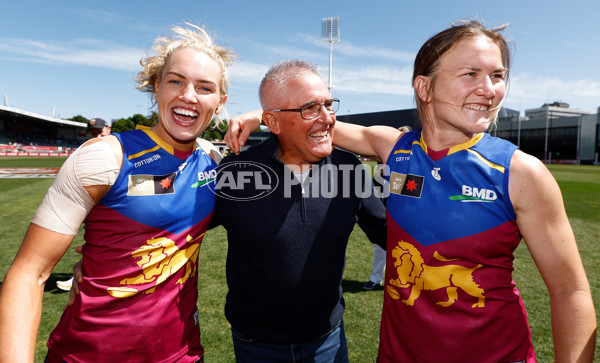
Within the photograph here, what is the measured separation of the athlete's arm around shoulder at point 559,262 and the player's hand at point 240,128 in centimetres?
155

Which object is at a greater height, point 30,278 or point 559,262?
point 559,262

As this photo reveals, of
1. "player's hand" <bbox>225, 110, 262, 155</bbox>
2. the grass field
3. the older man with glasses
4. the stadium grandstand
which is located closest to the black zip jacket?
the older man with glasses

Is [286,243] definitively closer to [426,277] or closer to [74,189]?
[426,277]

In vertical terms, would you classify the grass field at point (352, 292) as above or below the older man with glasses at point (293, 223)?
below

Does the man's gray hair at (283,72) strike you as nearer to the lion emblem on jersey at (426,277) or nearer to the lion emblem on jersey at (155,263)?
the lion emblem on jersey at (155,263)

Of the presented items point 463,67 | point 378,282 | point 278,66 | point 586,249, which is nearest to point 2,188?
Answer: point 378,282

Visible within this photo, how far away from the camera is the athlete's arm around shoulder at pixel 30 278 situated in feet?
4.78

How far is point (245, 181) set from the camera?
6.94ft

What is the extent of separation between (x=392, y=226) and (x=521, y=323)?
709 millimetres

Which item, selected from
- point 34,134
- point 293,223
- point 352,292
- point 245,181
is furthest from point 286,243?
point 34,134

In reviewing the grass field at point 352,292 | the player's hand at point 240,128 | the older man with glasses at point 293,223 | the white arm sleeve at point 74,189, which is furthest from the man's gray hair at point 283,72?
the grass field at point 352,292

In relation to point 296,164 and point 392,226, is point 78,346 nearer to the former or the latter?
point 296,164

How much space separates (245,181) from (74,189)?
2.85ft

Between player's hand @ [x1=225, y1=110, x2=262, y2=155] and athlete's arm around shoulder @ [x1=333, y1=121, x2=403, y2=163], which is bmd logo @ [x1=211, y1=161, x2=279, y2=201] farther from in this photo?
athlete's arm around shoulder @ [x1=333, y1=121, x2=403, y2=163]
